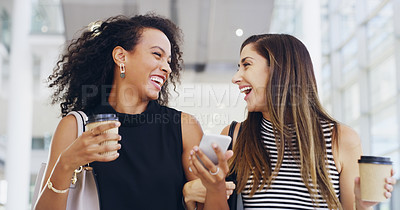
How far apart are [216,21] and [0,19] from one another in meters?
2.27

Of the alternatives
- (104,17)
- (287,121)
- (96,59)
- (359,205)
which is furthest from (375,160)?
(104,17)

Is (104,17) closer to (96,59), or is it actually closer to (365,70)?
(96,59)

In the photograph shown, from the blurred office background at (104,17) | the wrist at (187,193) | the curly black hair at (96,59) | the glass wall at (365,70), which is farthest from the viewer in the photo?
the glass wall at (365,70)

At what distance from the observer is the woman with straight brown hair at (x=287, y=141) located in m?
1.97

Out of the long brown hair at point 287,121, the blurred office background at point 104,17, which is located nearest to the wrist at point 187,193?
the long brown hair at point 287,121

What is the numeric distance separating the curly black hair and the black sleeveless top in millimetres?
275

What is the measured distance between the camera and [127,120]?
7.01ft

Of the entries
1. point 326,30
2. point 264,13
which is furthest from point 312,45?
point 326,30

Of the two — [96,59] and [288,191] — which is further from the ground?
[96,59]

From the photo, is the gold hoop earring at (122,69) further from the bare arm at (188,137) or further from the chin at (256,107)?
the chin at (256,107)

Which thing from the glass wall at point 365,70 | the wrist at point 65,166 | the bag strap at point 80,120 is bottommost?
the wrist at point 65,166

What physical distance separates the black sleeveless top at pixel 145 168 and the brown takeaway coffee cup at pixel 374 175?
2.43 feet

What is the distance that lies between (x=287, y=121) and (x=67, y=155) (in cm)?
101

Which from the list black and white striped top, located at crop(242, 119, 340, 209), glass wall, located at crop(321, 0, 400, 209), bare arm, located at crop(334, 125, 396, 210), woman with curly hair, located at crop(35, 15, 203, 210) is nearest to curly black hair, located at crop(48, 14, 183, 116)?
woman with curly hair, located at crop(35, 15, 203, 210)
